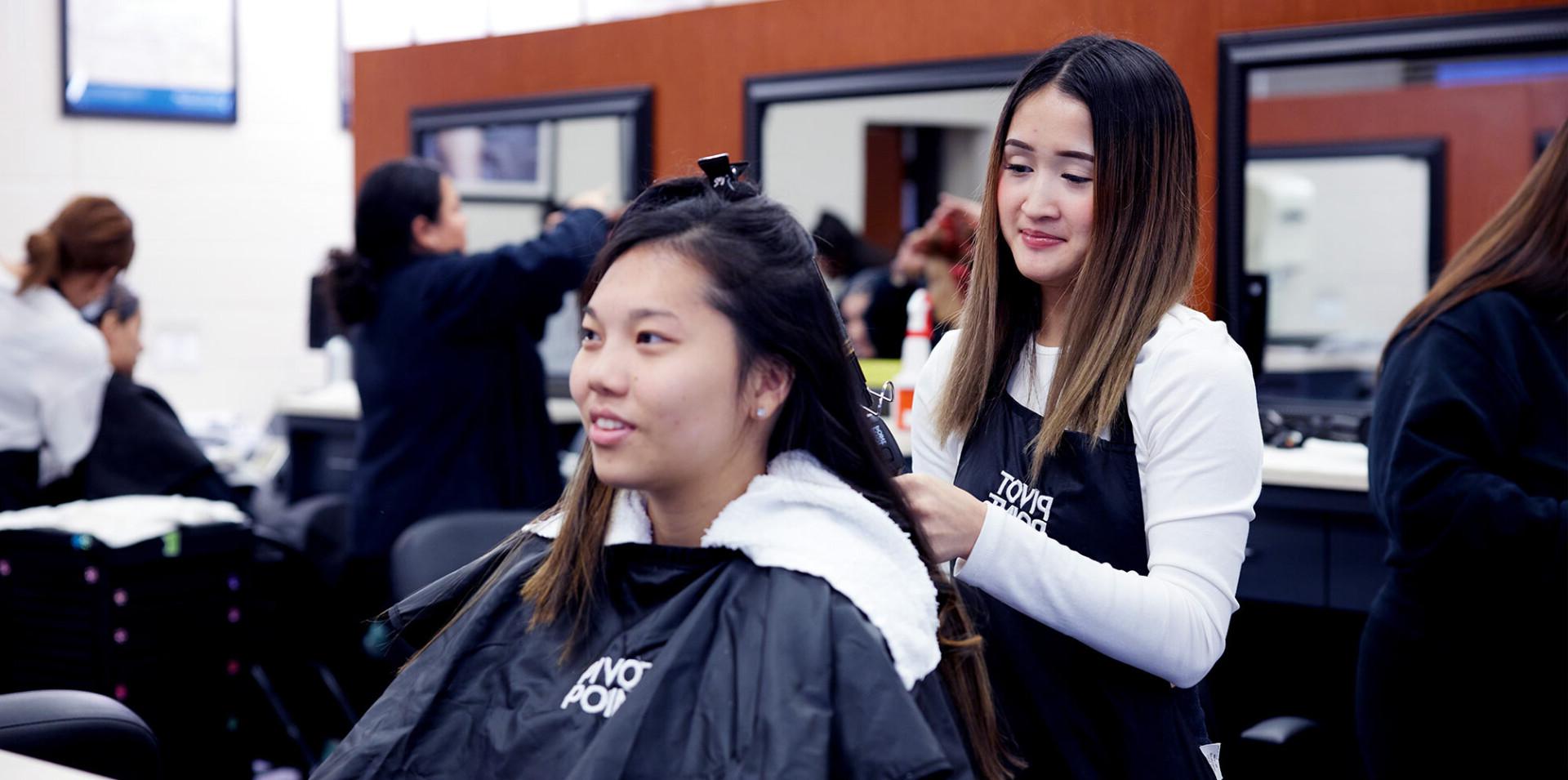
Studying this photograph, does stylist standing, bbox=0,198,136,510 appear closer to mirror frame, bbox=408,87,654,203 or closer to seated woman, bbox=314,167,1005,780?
mirror frame, bbox=408,87,654,203

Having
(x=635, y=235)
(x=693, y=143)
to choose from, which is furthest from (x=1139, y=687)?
(x=693, y=143)

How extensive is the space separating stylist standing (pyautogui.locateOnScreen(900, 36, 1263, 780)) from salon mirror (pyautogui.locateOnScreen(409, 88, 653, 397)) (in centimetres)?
244

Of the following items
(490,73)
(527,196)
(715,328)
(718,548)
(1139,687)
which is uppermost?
(490,73)

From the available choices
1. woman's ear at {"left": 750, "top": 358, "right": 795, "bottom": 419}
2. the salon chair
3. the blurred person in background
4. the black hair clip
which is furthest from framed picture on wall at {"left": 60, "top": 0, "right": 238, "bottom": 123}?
woman's ear at {"left": 750, "top": 358, "right": 795, "bottom": 419}

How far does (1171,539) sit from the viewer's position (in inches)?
50.8

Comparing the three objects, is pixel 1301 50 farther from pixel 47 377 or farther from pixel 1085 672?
pixel 47 377

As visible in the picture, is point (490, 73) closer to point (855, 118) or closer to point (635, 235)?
point (855, 118)

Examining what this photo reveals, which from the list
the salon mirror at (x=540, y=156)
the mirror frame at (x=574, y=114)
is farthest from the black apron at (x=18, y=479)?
the mirror frame at (x=574, y=114)

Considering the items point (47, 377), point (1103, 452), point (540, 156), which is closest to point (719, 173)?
point (1103, 452)

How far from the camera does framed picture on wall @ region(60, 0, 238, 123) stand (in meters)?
5.25

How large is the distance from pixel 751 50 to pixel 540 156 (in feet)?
3.12

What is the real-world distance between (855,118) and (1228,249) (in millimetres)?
3736

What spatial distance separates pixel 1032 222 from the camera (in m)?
1.43

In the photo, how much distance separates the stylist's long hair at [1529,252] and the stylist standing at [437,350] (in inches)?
68.7
